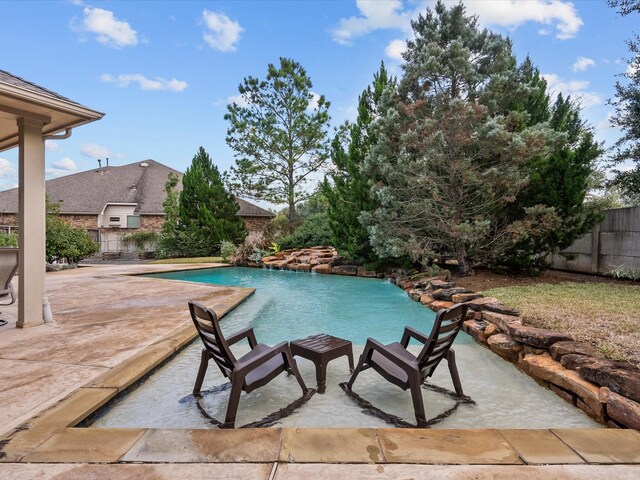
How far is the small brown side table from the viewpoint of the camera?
298 cm

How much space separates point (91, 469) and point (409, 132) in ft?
25.8

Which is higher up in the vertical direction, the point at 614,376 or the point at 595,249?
the point at 595,249

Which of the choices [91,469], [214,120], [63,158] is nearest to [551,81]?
[91,469]

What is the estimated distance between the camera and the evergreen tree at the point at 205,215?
18438 millimetres

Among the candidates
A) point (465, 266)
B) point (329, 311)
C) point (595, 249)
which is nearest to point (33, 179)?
point (329, 311)

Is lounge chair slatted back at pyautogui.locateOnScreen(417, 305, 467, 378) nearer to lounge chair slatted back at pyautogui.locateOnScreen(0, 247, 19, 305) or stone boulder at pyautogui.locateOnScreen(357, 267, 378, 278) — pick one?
lounge chair slatted back at pyautogui.locateOnScreen(0, 247, 19, 305)

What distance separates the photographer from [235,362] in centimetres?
250

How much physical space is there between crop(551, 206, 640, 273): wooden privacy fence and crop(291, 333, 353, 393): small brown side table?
7266mm

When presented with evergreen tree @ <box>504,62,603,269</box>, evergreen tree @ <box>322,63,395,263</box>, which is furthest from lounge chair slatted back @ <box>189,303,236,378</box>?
evergreen tree @ <box>322,63,395,263</box>

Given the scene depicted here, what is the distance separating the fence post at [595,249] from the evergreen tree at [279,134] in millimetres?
14899

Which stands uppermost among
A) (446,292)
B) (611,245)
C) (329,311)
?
(611,245)

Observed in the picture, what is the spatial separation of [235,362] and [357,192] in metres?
8.99

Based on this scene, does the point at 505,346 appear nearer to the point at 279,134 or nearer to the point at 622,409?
the point at 622,409

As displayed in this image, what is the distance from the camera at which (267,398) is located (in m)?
2.92
